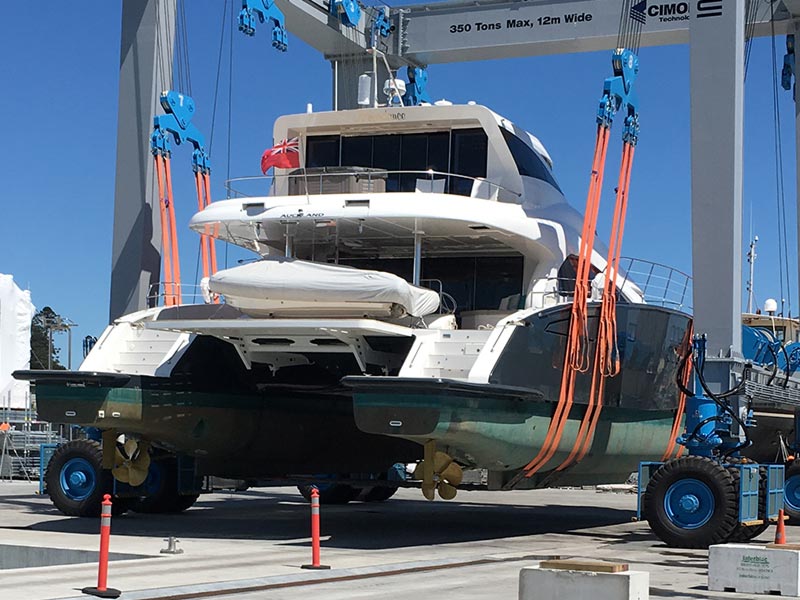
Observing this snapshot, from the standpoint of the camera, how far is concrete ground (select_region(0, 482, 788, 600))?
10508 millimetres

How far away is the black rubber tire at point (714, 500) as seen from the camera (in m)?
14.7

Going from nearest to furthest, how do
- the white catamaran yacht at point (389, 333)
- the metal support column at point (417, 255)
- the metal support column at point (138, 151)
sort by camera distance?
the white catamaran yacht at point (389, 333), the metal support column at point (417, 255), the metal support column at point (138, 151)

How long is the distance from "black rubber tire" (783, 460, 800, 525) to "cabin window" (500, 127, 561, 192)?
19.3 ft

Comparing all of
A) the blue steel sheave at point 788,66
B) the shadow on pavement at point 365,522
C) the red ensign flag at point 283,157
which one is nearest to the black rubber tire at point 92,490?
the shadow on pavement at point 365,522

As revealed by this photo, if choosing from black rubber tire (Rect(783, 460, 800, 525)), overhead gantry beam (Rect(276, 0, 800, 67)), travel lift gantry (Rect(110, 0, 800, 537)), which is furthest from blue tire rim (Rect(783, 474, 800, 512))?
overhead gantry beam (Rect(276, 0, 800, 67))

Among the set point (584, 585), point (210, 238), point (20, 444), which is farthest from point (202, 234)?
point (20, 444)

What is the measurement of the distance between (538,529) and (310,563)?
21.5 feet

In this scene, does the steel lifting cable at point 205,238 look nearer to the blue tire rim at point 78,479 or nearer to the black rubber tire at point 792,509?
the blue tire rim at point 78,479

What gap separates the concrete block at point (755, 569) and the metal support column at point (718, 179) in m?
5.35

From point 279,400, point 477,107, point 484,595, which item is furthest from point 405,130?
point 484,595

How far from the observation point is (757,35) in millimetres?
23500

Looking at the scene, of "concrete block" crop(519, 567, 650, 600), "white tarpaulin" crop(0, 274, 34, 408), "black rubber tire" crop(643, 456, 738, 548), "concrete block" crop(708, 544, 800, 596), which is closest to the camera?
→ "concrete block" crop(519, 567, 650, 600)

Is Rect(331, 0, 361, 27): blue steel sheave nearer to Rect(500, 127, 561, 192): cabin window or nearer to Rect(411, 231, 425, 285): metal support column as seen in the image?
Rect(500, 127, 561, 192): cabin window

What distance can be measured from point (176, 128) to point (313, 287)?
600cm
